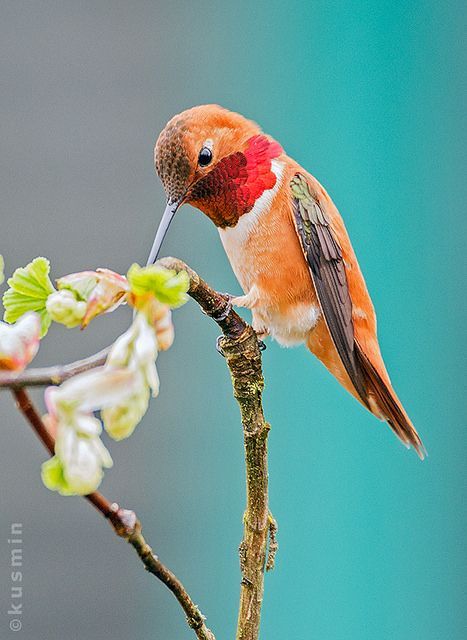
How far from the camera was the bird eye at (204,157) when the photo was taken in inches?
26.1

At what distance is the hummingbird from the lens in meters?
0.70

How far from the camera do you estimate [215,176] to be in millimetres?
693

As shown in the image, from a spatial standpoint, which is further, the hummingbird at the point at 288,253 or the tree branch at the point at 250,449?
the hummingbird at the point at 288,253

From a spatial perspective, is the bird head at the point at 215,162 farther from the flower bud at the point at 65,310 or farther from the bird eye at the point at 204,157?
the flower bud at the point at 65,310

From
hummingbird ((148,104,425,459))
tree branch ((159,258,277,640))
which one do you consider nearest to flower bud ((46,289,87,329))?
tree branch ((159,258,277,640))

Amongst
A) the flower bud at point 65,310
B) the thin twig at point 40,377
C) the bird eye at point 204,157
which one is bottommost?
the thin twig at point 40,377

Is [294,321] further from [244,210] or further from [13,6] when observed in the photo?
[13,6]

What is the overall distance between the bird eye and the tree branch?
25 centimetres

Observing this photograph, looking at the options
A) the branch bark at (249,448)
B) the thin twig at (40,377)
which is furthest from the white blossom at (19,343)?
the branch bark at (249,448)

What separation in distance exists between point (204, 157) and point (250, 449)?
308mm

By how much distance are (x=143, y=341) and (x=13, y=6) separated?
1.40 metres

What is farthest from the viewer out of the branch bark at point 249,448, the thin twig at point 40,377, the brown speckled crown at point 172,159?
the brown speckled crown at point 172,159

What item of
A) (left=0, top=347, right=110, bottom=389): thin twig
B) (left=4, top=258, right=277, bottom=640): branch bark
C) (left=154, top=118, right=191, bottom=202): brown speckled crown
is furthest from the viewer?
(left=154, top=118, right=191, bottom=202): brown speckled crown

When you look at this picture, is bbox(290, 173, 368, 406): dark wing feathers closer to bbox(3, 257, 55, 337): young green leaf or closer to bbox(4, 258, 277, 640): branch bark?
bbox(4, 258, 277, 640): branch bark
